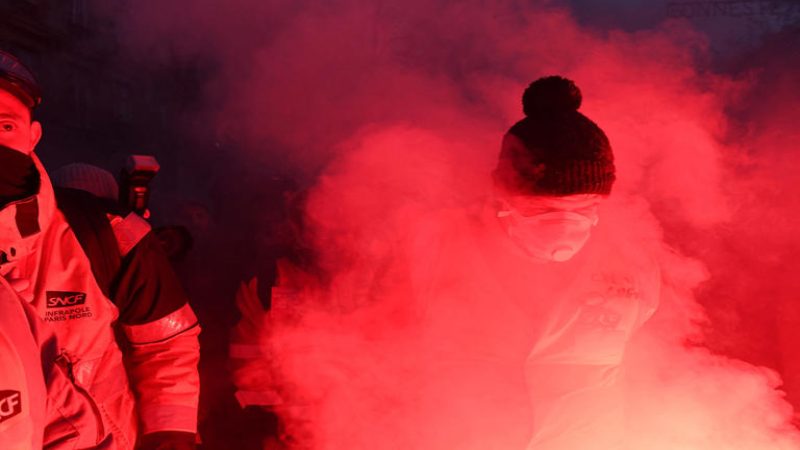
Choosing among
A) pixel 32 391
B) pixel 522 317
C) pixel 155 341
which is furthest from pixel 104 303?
pixel 522 317

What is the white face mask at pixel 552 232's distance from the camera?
1990 mm

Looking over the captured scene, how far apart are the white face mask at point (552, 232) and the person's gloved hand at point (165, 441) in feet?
4.38

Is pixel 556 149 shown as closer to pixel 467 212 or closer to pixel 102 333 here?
pixel 467 212

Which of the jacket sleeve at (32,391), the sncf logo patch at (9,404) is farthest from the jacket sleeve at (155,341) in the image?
the sncf logo patch at (9,404)

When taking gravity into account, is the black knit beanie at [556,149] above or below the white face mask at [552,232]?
above

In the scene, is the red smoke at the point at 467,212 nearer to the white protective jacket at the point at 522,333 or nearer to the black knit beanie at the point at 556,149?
the white protective jacket at the point at 522,333

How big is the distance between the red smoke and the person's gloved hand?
37.4 inches

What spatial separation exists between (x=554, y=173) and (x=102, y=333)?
60.4 inches

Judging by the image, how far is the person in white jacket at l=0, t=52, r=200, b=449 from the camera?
156 cm

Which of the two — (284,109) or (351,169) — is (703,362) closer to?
(351,169)

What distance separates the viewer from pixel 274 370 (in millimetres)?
3537

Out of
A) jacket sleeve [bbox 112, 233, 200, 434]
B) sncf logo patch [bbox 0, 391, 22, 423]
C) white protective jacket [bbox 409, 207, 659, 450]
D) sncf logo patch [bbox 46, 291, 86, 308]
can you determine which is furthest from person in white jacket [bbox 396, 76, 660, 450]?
sncf logo patch [bbox 0, 391, 22, 423]

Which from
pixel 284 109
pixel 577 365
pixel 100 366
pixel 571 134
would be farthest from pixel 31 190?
pixel 284 109

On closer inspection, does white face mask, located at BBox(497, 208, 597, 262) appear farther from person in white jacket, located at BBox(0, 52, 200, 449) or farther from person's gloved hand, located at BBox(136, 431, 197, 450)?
person's gloved hand, located at BBox(136, 431, 197, 450)
